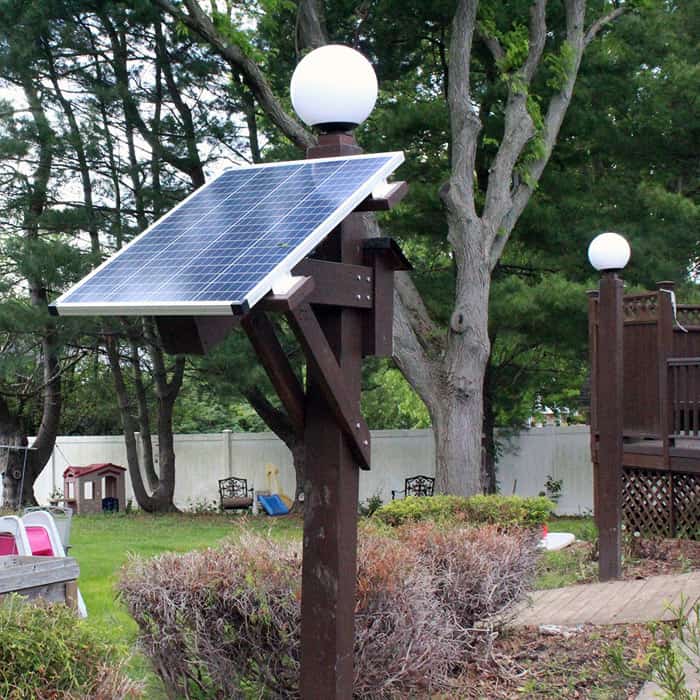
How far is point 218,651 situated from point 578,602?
342cm

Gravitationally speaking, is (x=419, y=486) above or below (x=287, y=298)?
below

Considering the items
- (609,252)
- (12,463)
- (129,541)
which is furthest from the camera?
(12,463)

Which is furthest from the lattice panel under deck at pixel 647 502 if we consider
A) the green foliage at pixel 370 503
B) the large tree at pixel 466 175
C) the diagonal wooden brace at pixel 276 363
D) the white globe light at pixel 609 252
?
the green foliage at pixel 370 503

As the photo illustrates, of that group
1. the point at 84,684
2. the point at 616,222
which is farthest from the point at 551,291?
the point at 84,684

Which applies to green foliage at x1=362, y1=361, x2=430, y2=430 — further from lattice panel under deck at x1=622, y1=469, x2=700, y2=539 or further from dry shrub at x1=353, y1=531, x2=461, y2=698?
dry shrub at x1=353, y1=531, x2=461, y2=698

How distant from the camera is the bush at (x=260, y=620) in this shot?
3.84m

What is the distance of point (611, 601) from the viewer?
651cm

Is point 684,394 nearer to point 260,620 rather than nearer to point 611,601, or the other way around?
point 611,601

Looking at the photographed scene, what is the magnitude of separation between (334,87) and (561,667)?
10.4ft

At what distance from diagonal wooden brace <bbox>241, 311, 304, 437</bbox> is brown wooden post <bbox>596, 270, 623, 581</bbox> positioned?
445 centimetres

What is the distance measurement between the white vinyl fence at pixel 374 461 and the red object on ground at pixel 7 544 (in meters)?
12.1

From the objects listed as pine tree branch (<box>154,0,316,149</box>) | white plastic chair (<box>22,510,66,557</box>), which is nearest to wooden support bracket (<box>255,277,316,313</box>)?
white plastic chair (<box>22,510,66,557</box>)

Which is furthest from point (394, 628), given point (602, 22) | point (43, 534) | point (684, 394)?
point (602, 22)

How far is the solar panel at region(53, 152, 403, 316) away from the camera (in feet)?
9.61
